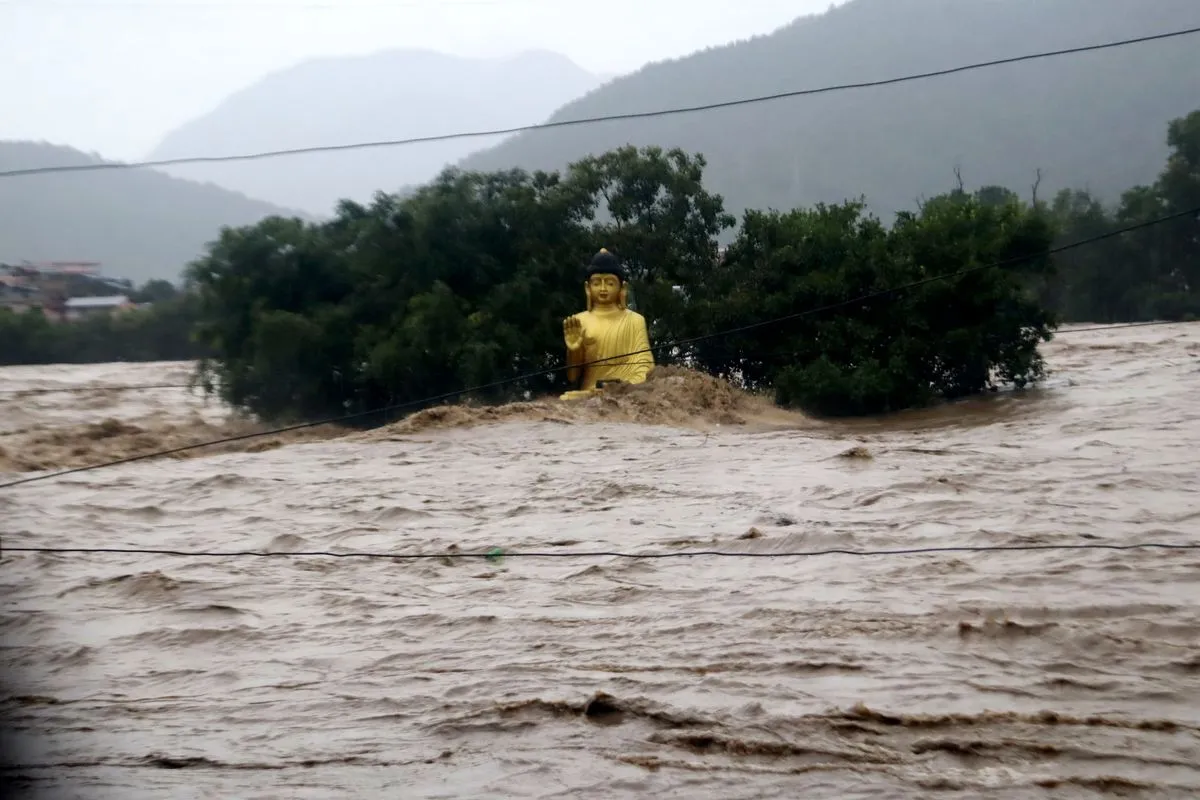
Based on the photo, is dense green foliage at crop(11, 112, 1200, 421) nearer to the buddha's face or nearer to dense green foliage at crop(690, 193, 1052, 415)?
dense green foliage at crop(690, 193, 1052, 415)

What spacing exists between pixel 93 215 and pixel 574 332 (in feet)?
23.0

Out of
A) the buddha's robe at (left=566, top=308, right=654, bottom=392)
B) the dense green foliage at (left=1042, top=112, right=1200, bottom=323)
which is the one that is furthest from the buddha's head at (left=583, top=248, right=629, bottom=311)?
the dense green foliage at (left=1042, top=112, right=1200, bottom=323)

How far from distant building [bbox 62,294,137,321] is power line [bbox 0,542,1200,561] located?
4186mm

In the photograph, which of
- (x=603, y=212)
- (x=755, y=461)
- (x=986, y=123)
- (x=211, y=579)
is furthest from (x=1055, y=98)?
(x=211, y=579)

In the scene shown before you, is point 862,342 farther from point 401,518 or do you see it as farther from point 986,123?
point 986,123

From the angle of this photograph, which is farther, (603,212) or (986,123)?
(986,123)

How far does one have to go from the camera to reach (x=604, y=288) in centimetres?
1658

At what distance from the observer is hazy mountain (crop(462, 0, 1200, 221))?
213 ft

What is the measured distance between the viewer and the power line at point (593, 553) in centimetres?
789

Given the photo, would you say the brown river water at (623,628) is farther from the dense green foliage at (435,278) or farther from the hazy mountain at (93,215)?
the dense green foliage at (435,278)

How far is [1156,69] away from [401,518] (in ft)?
258

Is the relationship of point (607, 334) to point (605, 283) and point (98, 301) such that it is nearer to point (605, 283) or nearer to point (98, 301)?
point (605, 283)

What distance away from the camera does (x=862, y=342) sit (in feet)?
57.4

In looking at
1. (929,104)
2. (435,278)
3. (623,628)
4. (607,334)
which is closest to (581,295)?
(435,278)
